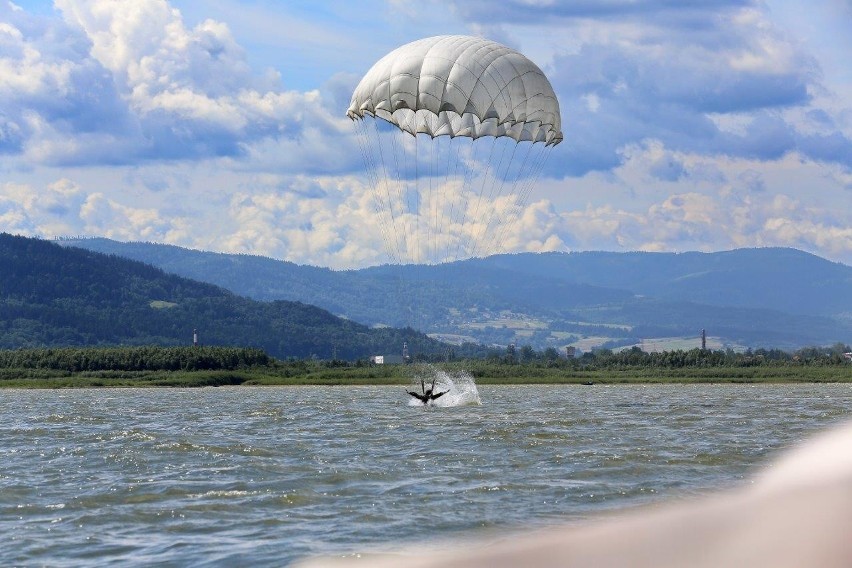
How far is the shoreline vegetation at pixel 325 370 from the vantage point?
482ft

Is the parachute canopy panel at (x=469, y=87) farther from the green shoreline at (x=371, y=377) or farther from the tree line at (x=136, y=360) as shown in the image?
the tree line at (x=136, y=360)

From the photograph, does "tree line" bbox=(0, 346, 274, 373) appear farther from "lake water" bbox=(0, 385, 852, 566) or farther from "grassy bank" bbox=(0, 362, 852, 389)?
"lake water" bbox=(0, 385, 852, 566)

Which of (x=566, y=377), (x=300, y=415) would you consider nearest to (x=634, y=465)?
(x=300, y=415)

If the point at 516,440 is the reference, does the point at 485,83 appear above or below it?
above

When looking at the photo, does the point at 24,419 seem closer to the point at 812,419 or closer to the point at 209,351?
the point at 812,419

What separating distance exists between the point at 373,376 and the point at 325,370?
11.7 meters

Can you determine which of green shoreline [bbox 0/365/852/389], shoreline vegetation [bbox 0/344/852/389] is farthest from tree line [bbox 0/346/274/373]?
green shoreline [bbox 0/365/852/389]

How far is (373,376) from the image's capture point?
5910 inches

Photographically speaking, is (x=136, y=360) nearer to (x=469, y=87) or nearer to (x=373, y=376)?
(x=373, y=376)

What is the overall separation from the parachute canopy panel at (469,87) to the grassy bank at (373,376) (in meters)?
94.1

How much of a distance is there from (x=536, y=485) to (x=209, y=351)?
142655 mm

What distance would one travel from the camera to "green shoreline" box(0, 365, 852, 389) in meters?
146

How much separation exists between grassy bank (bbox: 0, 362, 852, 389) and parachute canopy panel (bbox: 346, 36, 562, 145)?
94100 millimetres

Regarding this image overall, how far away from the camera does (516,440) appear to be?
40.6 meters
